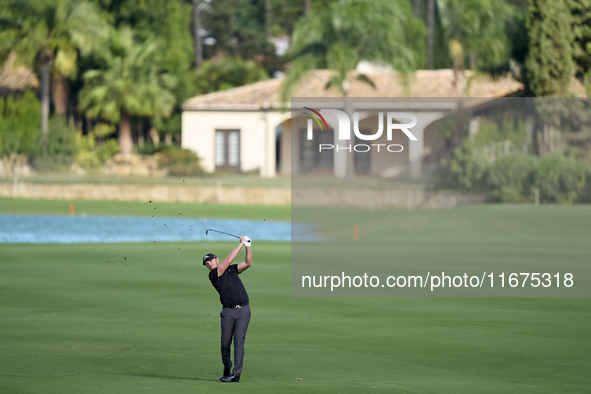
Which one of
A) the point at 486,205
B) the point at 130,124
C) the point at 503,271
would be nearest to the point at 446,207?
the point at 486,205

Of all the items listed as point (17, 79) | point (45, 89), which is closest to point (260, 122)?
point (45, 89)

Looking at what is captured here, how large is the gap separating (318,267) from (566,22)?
1911cm

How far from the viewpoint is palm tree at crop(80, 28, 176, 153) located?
172 feet

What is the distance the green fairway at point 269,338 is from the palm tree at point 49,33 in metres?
29.4

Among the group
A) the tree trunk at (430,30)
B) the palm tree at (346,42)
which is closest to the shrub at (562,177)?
the palm tree at (346,42)

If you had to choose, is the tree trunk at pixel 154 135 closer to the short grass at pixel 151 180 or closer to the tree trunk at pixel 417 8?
the short grass at pixel 151 180

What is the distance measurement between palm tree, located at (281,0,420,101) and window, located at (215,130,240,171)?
21.5 feet

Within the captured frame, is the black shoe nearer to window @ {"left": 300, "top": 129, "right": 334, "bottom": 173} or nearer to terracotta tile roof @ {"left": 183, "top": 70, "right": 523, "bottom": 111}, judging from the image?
window @ {"left": 300, "top": 129, "right": 334, "bottom": 173}

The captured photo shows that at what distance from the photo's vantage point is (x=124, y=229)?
38.6m

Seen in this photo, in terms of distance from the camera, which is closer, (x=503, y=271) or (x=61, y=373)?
(x=61, y=373)

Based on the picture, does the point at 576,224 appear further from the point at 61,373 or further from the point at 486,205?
the point at 61,373

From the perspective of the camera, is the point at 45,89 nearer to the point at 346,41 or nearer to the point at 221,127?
the point at 221,127

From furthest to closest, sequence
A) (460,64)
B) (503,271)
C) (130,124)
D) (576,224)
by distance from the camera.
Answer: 1. (130,124)
2. (460,64)
3. (576,224)
4. (503,271)

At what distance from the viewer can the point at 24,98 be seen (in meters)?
53.0
